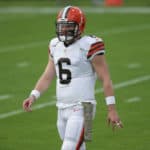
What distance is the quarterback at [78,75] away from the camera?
309 inches

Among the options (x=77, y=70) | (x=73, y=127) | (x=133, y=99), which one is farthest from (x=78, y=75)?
(x=133, y=99)

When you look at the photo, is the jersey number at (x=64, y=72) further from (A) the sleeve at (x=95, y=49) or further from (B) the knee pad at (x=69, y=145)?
(B) the knee pad at (x=69, y=145)

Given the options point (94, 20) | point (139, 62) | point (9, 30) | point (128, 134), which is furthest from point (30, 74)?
point (94, 20)

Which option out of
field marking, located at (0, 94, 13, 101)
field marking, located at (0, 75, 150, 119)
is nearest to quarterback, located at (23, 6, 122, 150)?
field marking, located at (0, 75, 150, 119)

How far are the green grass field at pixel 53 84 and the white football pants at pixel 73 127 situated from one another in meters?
2.21

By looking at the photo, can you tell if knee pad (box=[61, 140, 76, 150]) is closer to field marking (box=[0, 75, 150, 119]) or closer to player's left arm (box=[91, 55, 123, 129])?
player's left arm (box=[91, 55, 123, 129])

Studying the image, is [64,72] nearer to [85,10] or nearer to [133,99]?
[133,99]

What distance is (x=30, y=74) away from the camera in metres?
15.8

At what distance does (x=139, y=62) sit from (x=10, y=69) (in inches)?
104

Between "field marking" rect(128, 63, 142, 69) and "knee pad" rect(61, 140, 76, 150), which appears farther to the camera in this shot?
"field marking" rect(128, 63, 142, 69)

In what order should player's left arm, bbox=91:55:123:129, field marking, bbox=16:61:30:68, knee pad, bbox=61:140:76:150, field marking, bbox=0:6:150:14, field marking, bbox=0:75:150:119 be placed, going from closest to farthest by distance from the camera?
1. knee pad, bbox=61:140:76:150
2. player's left arm, bbox=91:55:123:129
3. field marking, bbox=0:75:150:119
4. field marking, bbox=16:61:30:68
5. field marking, bbox=0:6:150:14

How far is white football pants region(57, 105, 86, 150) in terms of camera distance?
25.4 ft

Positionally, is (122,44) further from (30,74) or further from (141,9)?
(141,9)

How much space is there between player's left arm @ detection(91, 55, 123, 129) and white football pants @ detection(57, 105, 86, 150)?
0.88 feet
